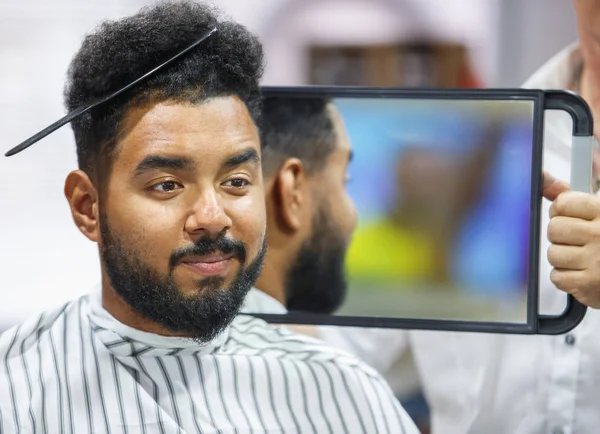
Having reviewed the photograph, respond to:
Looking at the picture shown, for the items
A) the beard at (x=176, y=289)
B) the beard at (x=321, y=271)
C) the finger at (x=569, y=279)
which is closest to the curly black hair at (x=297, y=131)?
the beard at (x=321, y=271)

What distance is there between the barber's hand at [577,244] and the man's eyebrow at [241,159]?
553 mm

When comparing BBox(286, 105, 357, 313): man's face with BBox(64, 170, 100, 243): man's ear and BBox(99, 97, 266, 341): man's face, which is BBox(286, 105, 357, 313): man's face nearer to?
BBox(99, 97, 266, 341): man's face

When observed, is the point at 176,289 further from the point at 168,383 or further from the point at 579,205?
the point at 579,205

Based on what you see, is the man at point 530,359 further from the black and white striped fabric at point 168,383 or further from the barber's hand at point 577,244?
the black and white striped fabric at point 168,383

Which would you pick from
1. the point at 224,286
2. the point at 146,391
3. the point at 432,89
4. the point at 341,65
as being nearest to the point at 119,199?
the point at 224,286

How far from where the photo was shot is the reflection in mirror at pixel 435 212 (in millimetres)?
1521

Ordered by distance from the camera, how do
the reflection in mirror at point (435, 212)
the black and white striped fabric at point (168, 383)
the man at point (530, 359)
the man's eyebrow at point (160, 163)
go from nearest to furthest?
the man's eyebrow at point (160, 163)
the black and white striped fabric at point (168, 383)
the reflection in mirror at point (435, 212)
the man at point (530, 359)

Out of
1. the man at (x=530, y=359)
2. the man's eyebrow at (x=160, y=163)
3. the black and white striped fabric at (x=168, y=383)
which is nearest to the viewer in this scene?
the man's eyebrow at (x=160, y=163)

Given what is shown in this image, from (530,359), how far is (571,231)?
488 mm

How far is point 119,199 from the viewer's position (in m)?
1.33

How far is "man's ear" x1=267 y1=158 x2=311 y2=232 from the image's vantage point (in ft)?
5.18

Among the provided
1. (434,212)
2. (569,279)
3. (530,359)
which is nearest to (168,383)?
(434,212)

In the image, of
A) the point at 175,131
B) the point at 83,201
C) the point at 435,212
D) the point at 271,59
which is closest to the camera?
the point at 175,131

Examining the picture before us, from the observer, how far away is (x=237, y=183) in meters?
1.37
